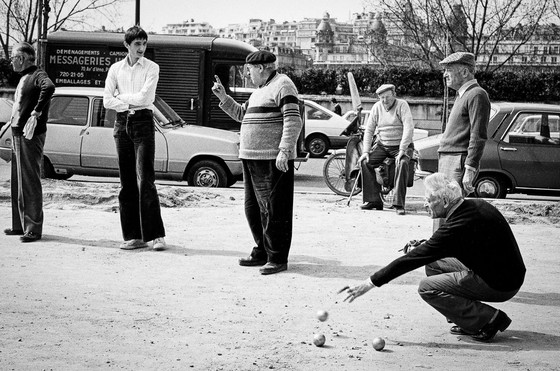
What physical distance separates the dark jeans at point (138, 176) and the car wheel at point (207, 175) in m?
5.75

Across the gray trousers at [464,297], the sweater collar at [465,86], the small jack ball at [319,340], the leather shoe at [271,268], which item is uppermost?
the sweater collar at [465,86]

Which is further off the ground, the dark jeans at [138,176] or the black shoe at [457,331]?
the dark jeans at [138,176]

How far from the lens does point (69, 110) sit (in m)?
15.0

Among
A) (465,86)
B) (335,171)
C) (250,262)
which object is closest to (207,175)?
(335,171)

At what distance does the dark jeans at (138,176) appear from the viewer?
28.2ft

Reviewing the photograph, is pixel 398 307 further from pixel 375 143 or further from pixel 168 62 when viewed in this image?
pixel 168 62

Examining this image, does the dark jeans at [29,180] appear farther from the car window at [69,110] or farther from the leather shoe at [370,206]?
the car window at [69,110]

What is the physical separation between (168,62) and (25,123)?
14169 millimetres

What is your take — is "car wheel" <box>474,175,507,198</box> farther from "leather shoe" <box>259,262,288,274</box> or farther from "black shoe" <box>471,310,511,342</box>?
"black shoe" <box>471,310,511,342</box>

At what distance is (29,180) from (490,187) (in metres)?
7.47

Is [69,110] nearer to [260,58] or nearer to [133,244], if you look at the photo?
[133,244]

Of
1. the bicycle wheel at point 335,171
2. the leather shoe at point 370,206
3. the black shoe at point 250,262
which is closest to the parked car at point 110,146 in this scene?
the bicycle wheel at point 335,171

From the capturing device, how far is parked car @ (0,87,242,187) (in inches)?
580

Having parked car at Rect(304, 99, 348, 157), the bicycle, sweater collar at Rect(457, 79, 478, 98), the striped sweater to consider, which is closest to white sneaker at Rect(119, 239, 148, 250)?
the striped sweater
